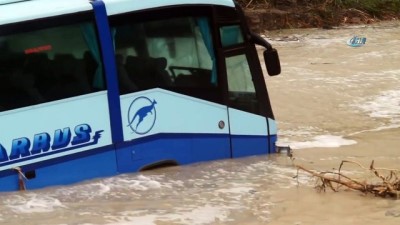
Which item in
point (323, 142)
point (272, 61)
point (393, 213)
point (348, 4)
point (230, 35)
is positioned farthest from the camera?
point (348, 4)

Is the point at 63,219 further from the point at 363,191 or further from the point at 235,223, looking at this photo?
the point at 363,191

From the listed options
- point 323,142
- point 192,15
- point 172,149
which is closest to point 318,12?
point 323,142

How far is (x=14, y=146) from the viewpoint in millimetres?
7520

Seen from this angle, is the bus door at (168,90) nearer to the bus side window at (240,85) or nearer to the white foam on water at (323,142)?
the bus side window at (240,85)

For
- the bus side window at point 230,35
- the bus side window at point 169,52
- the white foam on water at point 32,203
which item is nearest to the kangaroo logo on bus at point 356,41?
the bus side window at point 230,35

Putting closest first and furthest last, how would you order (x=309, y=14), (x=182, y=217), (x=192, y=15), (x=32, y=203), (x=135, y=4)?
(x=182, y=217), (x=32, y=203), (x=135, y=4), (x=192, y=15), (x=309, y=14)

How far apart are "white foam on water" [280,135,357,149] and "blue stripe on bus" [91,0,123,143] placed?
4.32 meters

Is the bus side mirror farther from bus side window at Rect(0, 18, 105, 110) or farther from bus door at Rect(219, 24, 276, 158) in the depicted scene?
bus side window at Rect(0, 18, 105, 110)

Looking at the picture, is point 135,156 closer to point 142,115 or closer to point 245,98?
point 142,115

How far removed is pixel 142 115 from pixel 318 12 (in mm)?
24166

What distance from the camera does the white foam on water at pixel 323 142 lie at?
12.2 metres

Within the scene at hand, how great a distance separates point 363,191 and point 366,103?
9.09 m

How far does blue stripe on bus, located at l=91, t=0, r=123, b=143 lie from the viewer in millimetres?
8094

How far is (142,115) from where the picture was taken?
8375 millimetres
